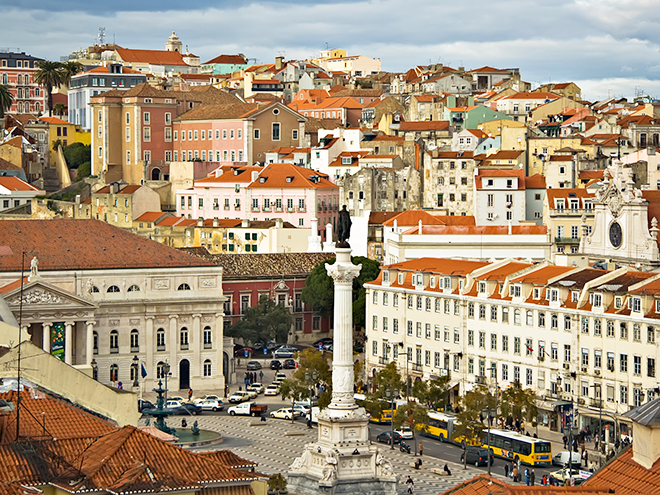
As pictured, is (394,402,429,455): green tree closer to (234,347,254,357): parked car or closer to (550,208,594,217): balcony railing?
(234,347,254,357): parked car

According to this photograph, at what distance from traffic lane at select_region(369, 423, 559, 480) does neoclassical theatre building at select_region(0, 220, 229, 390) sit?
1797 centimetres

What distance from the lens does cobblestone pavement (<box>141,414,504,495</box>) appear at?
66.6 metres

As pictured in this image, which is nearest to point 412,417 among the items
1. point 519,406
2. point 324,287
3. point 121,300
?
point 519,406

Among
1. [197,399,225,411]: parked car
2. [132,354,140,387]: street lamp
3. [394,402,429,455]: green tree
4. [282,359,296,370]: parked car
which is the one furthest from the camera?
[282,359,296,370]: parked car

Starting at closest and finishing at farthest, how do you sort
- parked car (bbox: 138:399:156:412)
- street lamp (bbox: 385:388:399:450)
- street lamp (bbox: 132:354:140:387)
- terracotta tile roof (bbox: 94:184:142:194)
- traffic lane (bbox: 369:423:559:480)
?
traffic lane (bbox: 369:423:559:480), street lamp (bbox: 385:388:399:450), parked car (bbox: 138:399:156:412), street lamp (bbox: 132:354:140:387), terracotta tile roof (bbox: 94:184:142:194)

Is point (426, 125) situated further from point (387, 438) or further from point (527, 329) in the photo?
point (387, 438)

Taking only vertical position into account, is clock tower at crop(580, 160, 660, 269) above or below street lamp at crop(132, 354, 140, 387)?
above

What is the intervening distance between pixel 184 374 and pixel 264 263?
80.5ft

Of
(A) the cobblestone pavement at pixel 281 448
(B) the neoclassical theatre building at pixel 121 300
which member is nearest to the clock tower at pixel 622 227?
(B) the neoclassical theatre building at pixel 121 300

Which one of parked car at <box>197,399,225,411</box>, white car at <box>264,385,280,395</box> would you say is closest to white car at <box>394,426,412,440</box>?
parked car at <box>197,399,225,411</box>

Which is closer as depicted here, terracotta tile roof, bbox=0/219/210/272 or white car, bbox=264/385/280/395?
white car, bbox=264/385/280/395

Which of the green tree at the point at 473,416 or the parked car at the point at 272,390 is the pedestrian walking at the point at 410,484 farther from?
the parked car at the point at 272,390

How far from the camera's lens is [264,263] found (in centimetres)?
12075

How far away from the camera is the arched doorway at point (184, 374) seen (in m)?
96.8
